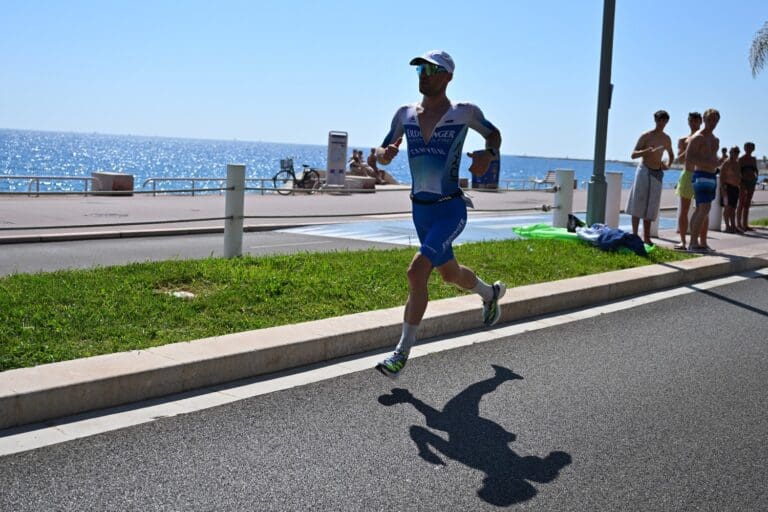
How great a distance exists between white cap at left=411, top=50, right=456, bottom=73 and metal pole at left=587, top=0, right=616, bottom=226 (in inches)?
293

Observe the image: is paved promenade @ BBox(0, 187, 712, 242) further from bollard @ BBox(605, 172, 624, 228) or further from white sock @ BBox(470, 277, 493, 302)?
white sock @ BBox(470, 277, 493, 302)

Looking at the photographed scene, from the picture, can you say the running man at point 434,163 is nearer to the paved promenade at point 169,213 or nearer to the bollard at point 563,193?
the paved promenade at point 169,213

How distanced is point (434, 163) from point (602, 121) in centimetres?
771

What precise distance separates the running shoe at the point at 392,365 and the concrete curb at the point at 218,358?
0.60 m

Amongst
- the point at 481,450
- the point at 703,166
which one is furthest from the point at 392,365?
the point at 703,166

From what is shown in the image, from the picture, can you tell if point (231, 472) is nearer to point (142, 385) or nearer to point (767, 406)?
point (142, 385)

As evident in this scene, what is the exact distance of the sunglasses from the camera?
19.3ft

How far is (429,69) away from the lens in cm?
590

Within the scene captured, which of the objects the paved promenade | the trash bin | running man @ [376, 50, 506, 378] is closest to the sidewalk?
running man @ [376, 50, 506, 378]

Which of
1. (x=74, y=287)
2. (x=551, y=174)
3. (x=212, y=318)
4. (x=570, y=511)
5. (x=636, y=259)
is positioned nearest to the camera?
(x=570, y=511)

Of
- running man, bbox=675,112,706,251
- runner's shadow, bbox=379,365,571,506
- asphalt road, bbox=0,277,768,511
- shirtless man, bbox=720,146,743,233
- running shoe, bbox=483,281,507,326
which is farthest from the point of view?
shirtless man, bbox=720,146,743,233

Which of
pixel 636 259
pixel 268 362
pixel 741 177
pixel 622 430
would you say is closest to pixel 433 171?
pixel 268 362

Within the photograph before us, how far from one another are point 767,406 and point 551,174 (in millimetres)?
49408

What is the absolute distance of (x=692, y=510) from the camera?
3.98 metres
